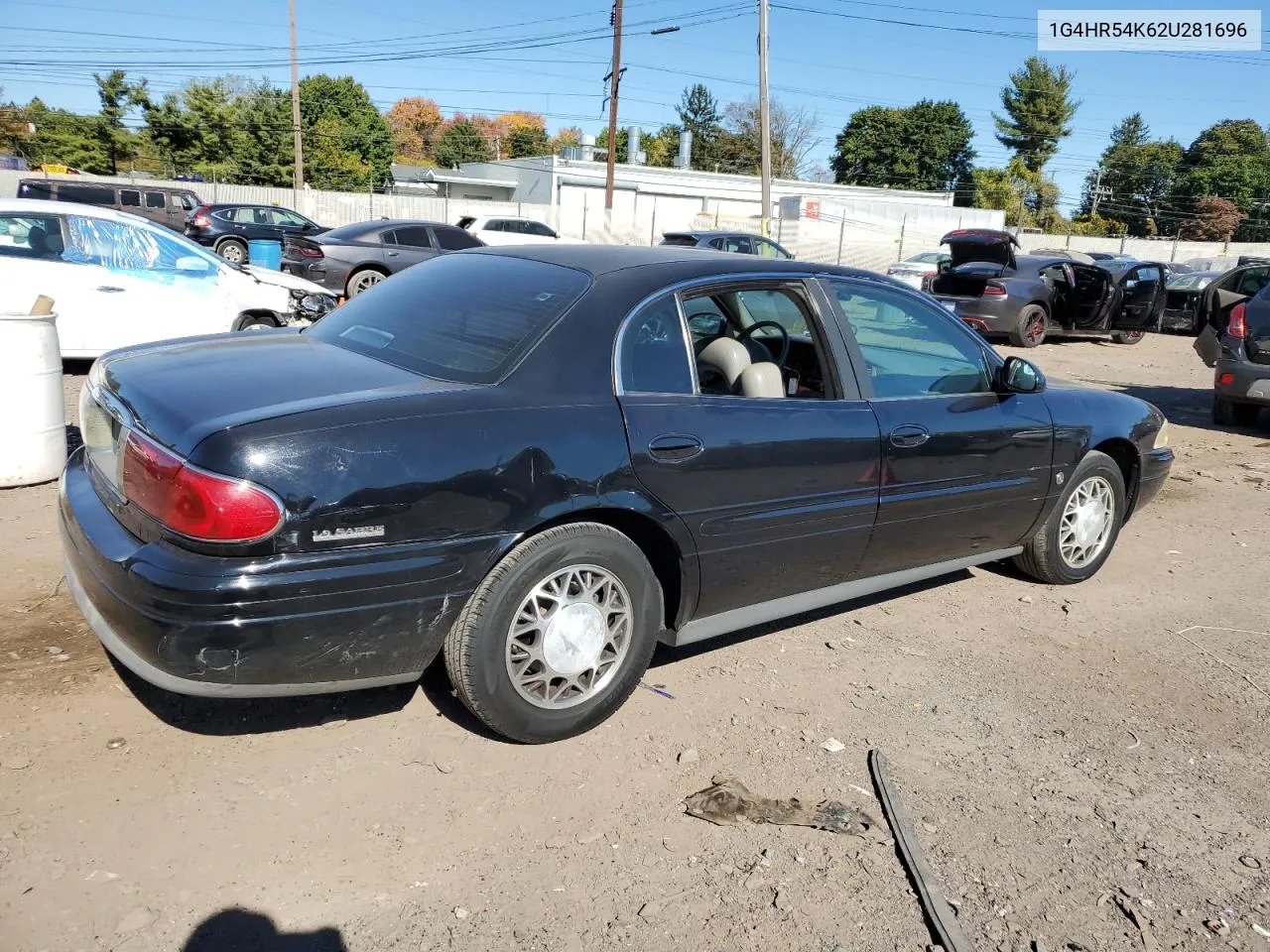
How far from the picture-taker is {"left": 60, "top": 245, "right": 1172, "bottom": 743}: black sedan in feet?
8.76

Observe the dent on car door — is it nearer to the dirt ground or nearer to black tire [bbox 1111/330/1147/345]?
black tire [bbox 1111/330/1147/345]

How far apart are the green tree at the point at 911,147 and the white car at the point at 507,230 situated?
67501 millimetres

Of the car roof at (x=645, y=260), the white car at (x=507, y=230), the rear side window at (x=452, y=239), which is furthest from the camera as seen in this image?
the white car at (x=507, y=230)

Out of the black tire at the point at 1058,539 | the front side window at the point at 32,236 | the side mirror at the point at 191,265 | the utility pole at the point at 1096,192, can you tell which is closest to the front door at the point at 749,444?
the black tire at the point at 1058,539

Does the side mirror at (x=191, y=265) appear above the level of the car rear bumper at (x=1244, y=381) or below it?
above

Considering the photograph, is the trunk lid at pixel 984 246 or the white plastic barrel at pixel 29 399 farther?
the trunk lid at pixel 984 246

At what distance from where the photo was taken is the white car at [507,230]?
898 inches

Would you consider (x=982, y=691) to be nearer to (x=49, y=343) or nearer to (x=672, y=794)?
(x=672, y=794)

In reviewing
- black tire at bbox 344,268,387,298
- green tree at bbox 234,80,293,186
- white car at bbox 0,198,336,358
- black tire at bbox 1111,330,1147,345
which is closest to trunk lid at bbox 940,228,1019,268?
black tire at bbox 1111,330,1147,345

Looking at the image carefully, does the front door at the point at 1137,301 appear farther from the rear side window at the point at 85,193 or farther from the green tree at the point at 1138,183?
the green tree at the point at 1138,183

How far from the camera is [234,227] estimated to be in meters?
23.7

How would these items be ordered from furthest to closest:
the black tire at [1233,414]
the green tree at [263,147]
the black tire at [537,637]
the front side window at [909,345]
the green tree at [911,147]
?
the green tree at [911,147] → the green tree at [263,147] → the black tire at [1233,414] → the front side window at [909,345] → the black tire at [537,637]

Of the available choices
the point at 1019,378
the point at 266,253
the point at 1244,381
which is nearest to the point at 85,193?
the point at 266,253

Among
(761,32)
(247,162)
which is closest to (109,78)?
(247,162)
